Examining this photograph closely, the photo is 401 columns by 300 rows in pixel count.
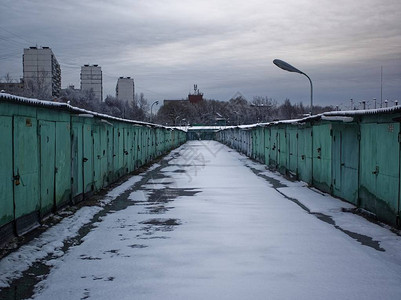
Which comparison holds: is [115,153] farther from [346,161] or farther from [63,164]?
[346,161]

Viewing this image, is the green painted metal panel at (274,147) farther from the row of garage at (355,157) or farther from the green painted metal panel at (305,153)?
the green painted metal panel at (305,153)

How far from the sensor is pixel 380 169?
443 inches

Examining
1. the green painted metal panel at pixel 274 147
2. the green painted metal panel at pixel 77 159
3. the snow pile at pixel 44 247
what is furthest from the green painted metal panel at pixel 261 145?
the snow pile at pixel 44 247

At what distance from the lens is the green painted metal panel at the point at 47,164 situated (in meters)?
11.0

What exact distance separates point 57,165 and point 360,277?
8378mm

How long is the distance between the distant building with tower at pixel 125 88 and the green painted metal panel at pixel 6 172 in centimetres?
16288

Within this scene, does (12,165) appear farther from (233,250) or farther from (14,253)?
(233,250)

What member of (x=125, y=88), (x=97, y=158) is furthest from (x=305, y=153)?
(x=125, y=88)

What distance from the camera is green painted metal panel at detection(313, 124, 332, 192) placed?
16156 millimetres

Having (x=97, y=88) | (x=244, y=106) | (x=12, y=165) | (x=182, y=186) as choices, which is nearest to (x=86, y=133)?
(x=182, y=186)

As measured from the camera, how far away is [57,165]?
40.5ft

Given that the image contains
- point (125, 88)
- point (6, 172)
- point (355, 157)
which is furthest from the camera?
point (125, 88)

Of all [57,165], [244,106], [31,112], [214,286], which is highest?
[244,106]

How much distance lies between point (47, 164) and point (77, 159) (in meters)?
2.82
